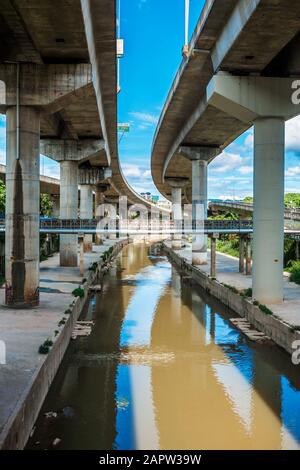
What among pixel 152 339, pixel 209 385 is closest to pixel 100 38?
pixel 152 339

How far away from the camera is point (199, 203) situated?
4197cm

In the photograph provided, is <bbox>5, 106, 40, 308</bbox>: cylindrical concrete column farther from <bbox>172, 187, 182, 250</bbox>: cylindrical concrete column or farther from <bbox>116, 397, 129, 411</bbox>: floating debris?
<bbox>172, 187, 182, 250</bbox>: cylindrical concrete column

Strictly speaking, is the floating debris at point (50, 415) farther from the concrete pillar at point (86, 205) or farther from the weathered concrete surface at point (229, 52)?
the concrete pillar at point (86, 205)

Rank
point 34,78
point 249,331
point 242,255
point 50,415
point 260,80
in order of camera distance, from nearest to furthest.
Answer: point 50,415
point 249,331
point 34,78
point 260,80
point 242,255

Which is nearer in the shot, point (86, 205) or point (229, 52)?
point (229, 52)

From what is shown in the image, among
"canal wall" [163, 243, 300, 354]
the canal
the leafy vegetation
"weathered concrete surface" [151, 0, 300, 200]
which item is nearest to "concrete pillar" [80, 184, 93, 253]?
"weathered concrete surface" [151, 0, 300, 200]

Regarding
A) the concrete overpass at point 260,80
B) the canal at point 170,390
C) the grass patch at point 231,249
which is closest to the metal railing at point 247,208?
the grass patch at point 231,249

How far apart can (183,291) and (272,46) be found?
17.5 metres

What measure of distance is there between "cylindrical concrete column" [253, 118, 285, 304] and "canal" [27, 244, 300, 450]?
8.26 feet

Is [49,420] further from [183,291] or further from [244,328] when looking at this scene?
[183,291]

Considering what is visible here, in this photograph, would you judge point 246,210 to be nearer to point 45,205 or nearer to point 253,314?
point 45,205

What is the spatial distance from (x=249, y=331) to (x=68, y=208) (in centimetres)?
2131

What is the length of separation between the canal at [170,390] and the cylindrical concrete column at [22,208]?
3784mm

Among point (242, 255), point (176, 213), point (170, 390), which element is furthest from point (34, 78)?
point (176, 213)
